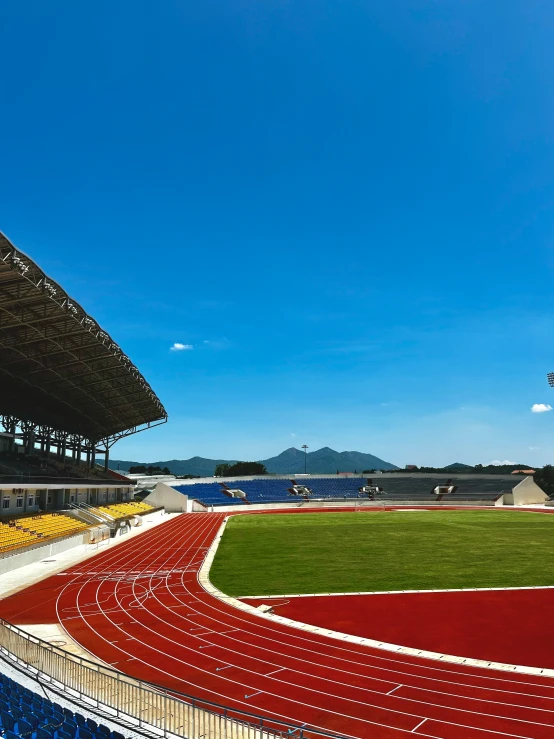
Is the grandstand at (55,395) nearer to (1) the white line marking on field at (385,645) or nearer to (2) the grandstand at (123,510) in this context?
(2) the grandstand at (123,510)

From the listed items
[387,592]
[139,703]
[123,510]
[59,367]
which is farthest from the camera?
[123,510]

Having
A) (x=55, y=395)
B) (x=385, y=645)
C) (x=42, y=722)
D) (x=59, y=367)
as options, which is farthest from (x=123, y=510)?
(x=42, y=722)

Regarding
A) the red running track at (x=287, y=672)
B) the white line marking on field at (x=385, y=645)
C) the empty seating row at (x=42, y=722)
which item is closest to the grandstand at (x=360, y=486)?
the white line marking on field at (x=385, y=645)

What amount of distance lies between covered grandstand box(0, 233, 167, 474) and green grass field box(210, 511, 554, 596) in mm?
16399

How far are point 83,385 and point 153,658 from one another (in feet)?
123

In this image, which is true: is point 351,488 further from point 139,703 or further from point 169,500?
point 139,703

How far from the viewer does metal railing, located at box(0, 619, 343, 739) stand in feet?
27.3

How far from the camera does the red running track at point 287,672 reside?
31.4 ft

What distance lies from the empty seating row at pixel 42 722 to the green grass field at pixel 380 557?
11.1 metres

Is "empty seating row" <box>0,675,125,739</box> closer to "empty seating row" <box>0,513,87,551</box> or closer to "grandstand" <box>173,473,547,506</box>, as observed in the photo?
"empty seating row" <box>0,513,87,551</box>

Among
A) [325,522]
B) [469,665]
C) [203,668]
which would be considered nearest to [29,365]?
[325,522]

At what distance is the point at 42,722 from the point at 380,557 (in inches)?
867

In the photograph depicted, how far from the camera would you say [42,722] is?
26.6 feet

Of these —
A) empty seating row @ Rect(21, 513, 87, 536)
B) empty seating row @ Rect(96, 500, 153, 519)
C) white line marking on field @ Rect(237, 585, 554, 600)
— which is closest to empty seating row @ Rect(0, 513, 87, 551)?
empty seating row @ Rect(21, 513, 87, 536)
